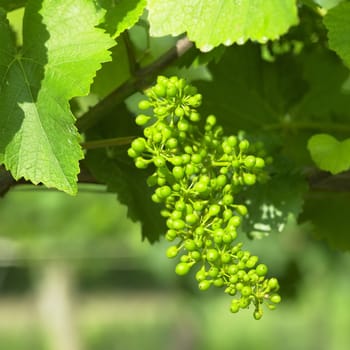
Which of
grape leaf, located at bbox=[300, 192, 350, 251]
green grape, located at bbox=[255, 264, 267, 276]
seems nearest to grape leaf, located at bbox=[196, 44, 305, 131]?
grape leaf, located at bbox=[300, 192, 350, 251]

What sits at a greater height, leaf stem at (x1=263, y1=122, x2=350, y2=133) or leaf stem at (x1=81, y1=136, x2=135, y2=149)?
leaf stem at (x1=263, y1=122, x2=350, y2=133)

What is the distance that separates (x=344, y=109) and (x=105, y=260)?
1264cm

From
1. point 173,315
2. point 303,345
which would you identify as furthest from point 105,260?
point 303,345

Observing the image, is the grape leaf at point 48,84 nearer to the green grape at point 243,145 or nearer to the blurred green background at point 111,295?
the green grape at point 243,145

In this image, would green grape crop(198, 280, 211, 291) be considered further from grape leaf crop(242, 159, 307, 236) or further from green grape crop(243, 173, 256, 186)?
grape leaf crop(242, 159, 307, 236)

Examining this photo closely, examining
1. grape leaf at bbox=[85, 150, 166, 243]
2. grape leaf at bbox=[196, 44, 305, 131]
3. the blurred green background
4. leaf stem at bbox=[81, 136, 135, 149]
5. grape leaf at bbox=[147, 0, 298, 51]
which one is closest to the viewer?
grape leaf at bbox=[147, 0, 298, 51]

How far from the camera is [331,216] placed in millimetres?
1233

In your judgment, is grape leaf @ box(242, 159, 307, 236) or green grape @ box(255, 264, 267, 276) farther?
grape leaf @ box(242, 159, 307, 236)

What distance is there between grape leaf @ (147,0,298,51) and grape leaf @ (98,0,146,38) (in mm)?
27

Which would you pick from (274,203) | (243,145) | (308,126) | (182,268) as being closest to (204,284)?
(182,268)

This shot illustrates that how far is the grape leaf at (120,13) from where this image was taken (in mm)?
858

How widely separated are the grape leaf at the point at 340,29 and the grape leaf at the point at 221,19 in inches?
3.8

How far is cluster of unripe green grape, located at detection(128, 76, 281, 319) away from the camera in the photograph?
805 millimetres

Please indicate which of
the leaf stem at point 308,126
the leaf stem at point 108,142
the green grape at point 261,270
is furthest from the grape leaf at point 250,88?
the green grape at point 261,270
